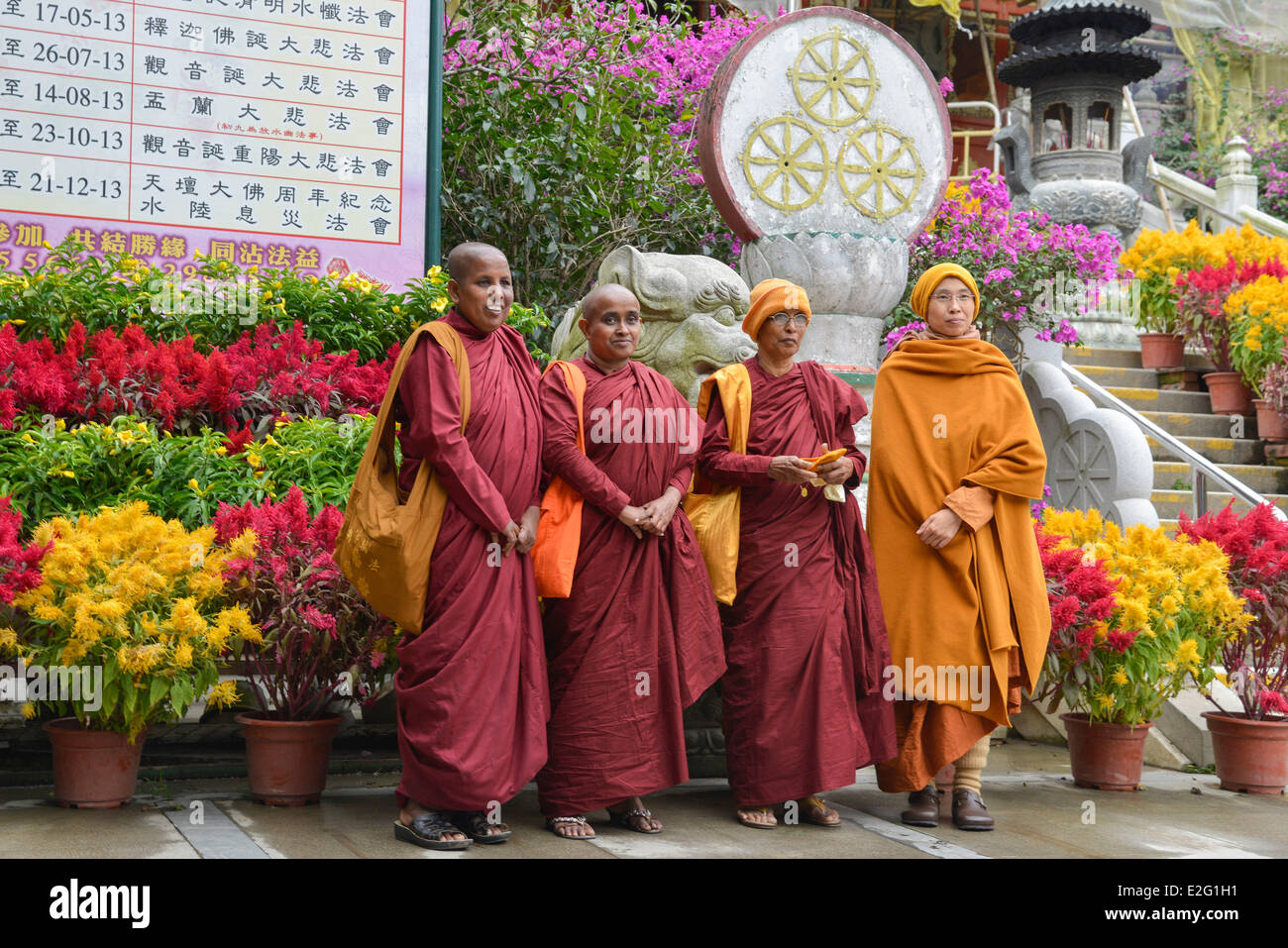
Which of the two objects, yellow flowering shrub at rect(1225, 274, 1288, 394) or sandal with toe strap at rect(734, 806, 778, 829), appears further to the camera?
yellow flowering shrub at rect(1225, 274, 1288, 394)

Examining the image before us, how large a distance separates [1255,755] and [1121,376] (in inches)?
230

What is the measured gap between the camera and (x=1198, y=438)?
9.49m

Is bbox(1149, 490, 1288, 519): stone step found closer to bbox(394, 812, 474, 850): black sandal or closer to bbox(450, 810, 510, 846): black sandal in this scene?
bbox(450, 810, 510, 846): black sandal

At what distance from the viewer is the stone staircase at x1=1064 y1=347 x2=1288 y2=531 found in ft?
28.6

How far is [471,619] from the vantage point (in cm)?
369

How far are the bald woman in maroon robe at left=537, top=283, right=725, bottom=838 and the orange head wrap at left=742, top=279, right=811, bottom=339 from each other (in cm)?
42

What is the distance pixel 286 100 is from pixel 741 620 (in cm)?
416

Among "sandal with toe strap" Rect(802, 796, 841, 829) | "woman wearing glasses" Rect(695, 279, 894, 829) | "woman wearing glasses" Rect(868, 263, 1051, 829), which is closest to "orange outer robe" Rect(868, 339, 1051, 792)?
"woman wearing glasses" Rect(868, 263, 1051, 829)

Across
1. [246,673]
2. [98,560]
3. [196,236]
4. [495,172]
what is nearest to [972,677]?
[246,673]

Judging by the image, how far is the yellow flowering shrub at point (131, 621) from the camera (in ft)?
12.6

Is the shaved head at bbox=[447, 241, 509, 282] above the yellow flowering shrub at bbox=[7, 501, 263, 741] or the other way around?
above

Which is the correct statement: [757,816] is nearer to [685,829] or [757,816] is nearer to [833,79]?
[685,829]

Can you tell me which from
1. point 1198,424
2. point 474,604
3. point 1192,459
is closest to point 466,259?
point 474,604

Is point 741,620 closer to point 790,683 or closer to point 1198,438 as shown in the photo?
point 790,683
